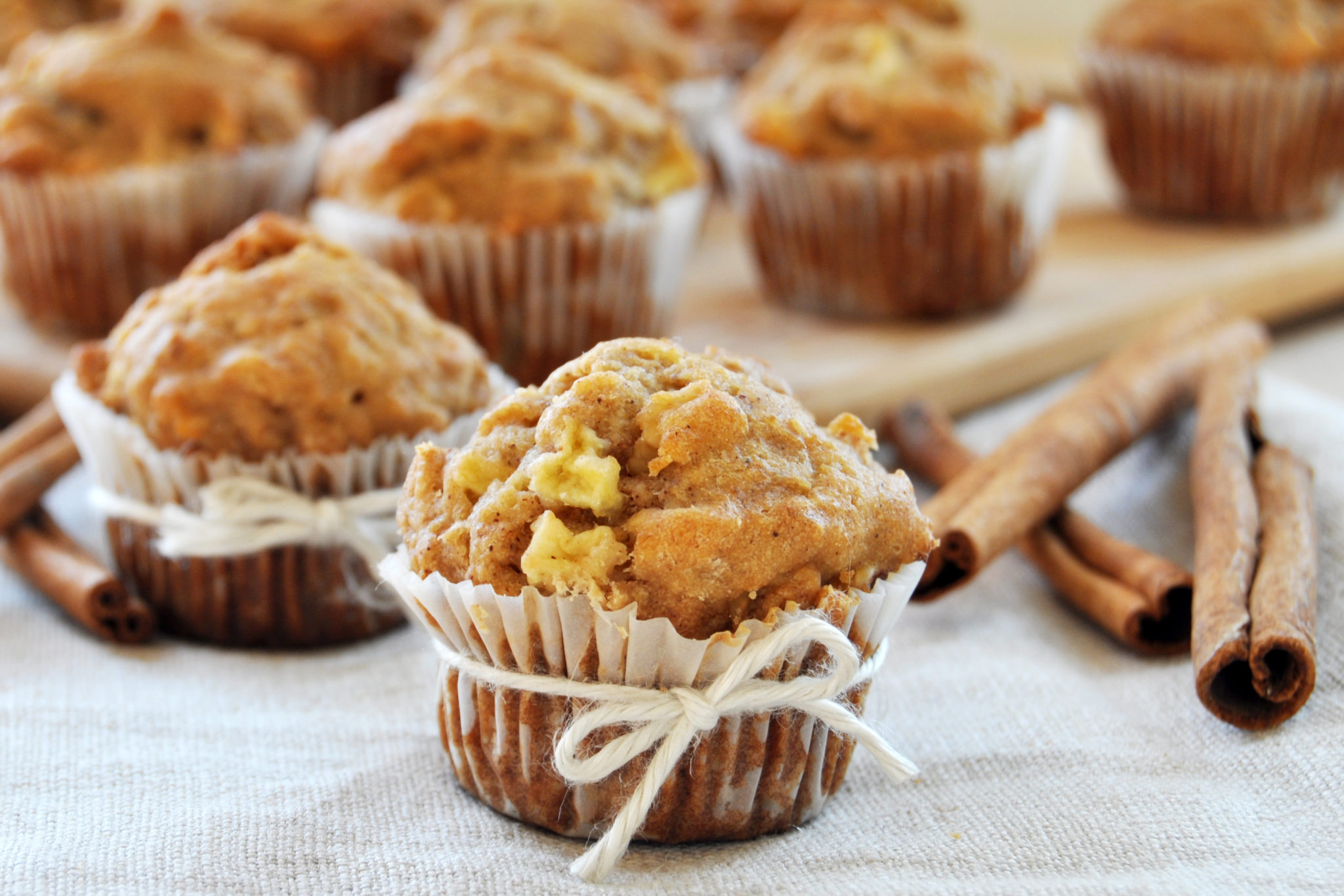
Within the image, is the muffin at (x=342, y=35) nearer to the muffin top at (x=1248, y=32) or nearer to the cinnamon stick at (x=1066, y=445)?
the muffin top at (x=1248, y=32)

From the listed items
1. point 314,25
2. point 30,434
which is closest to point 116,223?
point 30,434

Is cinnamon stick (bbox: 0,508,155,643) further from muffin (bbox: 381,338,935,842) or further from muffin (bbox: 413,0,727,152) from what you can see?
muffin (bbox: 413,0,727,152)

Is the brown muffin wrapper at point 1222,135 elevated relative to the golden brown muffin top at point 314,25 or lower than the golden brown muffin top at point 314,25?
lower

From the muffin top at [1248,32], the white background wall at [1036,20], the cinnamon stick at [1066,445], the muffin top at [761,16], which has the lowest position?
the white background wall at [1036,20]

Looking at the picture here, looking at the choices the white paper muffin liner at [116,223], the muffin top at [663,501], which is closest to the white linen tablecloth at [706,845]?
the muffin top at [663,501]

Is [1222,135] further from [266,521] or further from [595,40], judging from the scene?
[266,521]

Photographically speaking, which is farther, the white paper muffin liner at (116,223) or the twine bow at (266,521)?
the white paper muffin liner at (116,223)

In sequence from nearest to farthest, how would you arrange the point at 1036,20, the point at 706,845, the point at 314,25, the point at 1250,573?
the point at 706,845 → the point at 1250,573 → the point at 314,25 → the point at 1036,20
